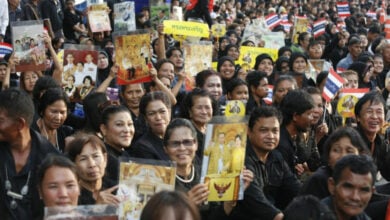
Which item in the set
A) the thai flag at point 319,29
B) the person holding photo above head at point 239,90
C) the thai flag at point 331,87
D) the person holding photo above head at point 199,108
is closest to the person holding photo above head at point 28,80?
the person holding photo above head at point 199,108

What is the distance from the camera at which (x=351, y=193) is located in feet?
13.0

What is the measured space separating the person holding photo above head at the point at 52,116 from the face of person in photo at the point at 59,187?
1950 mm

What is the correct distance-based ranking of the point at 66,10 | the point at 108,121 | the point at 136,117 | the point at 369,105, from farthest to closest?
the point at 66,10
the point at 136,117
the point at 369,105
the point at 108,121

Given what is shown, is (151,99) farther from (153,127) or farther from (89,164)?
(89,164)

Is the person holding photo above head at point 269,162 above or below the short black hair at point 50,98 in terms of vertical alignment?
below

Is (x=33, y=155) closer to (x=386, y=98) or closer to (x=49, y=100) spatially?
(x=49, y=100)

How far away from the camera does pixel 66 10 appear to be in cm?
1419

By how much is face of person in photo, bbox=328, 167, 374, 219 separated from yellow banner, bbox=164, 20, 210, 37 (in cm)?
595

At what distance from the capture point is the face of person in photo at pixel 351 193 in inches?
155

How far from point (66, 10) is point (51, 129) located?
8.72 meters

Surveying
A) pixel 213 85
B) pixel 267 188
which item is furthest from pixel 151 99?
pixel 213 85

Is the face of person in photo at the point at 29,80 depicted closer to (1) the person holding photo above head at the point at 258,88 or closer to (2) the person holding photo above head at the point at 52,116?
(2) the person holding photo above head at the point at 52,116

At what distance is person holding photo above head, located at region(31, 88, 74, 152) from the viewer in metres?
5.77

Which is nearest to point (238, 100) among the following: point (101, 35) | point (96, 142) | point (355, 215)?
point (96, 142)
